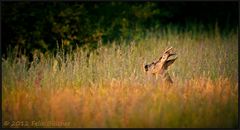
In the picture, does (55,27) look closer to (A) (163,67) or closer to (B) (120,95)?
(A) (163,67)

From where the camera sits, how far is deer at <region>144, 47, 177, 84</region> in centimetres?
810

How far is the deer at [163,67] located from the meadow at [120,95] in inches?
6.9

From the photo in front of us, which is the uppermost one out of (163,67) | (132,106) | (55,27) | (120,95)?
(55,27)

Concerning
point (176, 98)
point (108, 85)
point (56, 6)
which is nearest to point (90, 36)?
point (56, 6)

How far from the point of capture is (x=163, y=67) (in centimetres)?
823

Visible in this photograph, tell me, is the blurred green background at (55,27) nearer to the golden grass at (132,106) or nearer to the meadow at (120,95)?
the meadow at (120,95)

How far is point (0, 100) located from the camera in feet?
26.3

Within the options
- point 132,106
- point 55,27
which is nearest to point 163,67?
point 132,106

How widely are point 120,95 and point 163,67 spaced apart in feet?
3.85

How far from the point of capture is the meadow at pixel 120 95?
271 inches

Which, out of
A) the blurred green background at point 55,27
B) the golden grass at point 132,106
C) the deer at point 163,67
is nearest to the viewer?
the golden grass at point 132,106

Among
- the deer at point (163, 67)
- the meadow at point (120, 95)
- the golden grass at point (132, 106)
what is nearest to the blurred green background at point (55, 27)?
the meadow at point (120, 95)

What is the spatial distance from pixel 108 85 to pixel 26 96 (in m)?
1.25

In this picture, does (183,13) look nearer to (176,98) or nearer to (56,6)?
(56,6)
